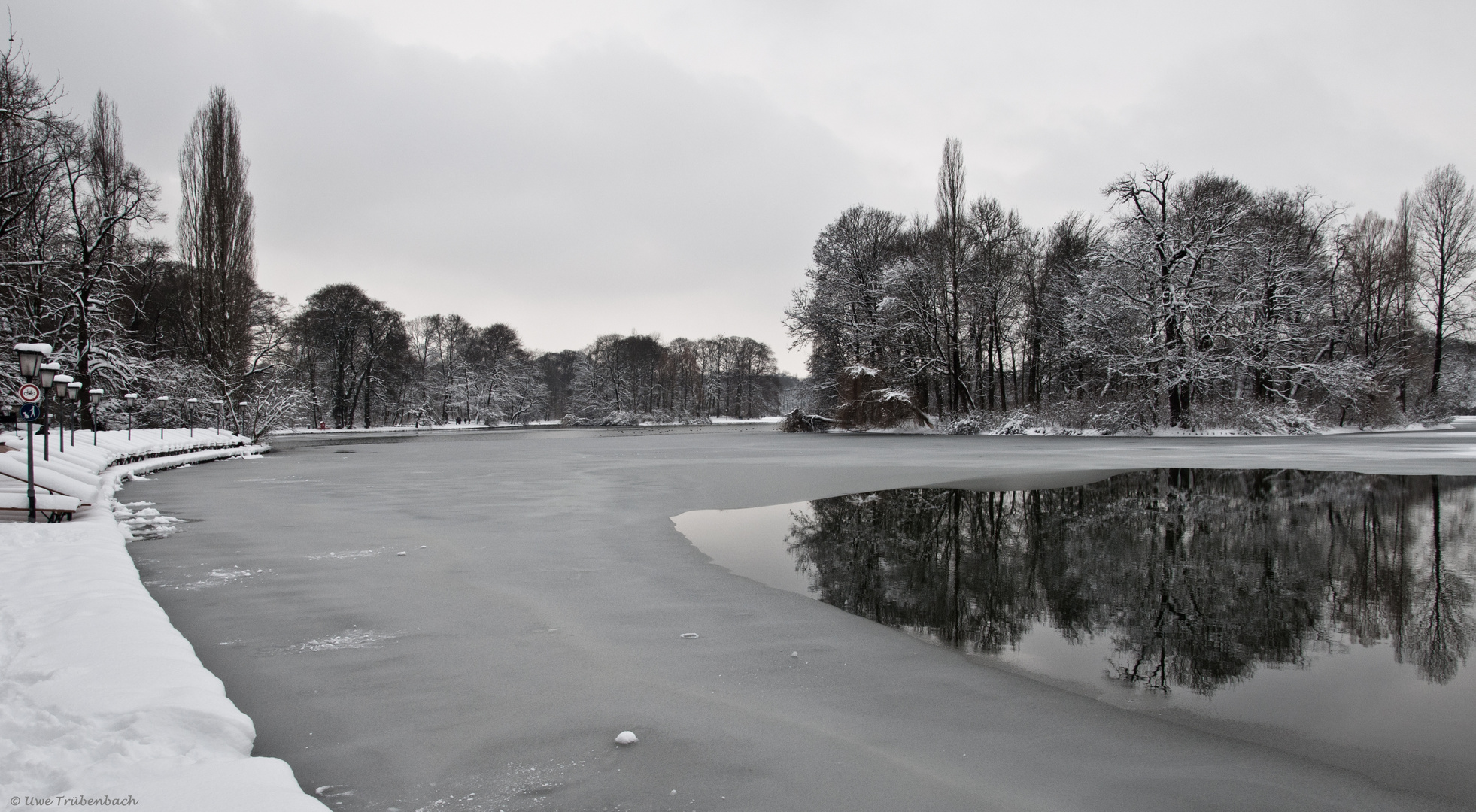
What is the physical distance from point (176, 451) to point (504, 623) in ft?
81.7

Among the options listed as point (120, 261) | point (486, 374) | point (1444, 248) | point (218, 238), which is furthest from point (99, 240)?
point (1444, 248)

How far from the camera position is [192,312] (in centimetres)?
3259

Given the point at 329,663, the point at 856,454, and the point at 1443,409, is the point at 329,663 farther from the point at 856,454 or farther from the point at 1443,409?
the point at 1443,409

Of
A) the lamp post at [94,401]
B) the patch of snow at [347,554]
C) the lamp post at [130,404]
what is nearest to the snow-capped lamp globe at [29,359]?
the patch of snow at [347,554]

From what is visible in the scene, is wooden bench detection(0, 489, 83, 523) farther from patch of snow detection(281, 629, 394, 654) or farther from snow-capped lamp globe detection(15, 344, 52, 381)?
patch of snow detection(281, 629, 394, 654)

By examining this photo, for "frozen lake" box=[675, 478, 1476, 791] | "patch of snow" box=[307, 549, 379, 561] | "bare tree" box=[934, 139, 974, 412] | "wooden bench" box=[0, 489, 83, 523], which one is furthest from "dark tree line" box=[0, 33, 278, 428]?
"bare tree" box=[934, 139, 974, 412]

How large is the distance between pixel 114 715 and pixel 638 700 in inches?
89.1

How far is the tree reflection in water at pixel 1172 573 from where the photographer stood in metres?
4.65

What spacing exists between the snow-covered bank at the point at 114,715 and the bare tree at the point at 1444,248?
48.3 metres

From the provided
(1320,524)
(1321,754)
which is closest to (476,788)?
(1321,754)

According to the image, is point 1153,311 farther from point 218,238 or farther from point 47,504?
point 218,238

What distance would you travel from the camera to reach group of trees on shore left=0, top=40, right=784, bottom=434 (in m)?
20.3

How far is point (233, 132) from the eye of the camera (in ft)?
112

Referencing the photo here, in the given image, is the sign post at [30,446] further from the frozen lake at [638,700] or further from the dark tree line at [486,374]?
the dark tree line at [486,374]
